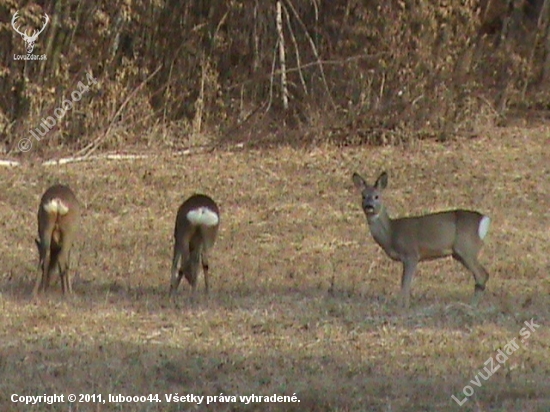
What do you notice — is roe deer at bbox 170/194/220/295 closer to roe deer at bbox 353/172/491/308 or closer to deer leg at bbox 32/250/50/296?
deer leg at bbox 32/250/50/296

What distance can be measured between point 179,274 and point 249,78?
29.2 ft

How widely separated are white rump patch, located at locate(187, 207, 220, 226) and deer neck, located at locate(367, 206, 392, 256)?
1.49m

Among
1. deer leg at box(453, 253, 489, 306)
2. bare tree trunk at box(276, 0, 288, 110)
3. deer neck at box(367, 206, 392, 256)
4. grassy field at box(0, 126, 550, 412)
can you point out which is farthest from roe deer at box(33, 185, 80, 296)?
bare tree trunk at box(276, 0, 288, 110)

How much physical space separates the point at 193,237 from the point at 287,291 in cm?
109

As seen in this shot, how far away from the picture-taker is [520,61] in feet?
68.9

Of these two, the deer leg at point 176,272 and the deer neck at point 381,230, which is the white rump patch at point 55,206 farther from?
the deer neck at point 381,230

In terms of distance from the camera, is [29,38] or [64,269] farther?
[29,38]

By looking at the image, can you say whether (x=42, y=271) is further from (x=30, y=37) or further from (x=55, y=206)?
(x=30, y=37)

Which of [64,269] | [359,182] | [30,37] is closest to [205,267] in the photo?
[64,269]

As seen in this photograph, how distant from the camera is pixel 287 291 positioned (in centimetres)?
1160

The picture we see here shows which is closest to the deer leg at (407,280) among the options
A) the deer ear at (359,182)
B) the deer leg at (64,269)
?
the deer ear at (359,182)

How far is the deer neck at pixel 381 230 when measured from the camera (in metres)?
11.4

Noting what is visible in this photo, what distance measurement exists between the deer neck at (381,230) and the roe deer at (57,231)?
271 centimetres

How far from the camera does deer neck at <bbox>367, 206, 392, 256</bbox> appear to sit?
1145cm
